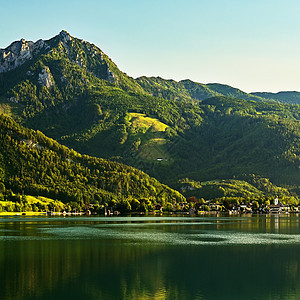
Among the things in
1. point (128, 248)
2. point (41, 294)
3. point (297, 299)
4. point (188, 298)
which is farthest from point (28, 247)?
point (297, 299)

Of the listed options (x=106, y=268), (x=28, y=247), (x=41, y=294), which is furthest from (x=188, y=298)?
(x=28, y=247)

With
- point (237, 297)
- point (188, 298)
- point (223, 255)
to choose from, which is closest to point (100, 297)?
point (188, 298)

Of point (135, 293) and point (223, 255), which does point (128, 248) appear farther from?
point (135, 293)

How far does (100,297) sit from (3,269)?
19.7m

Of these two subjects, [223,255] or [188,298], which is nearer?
[188,298]

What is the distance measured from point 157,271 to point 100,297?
601 inches

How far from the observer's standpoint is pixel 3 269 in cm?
6153

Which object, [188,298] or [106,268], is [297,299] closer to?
[188,298]

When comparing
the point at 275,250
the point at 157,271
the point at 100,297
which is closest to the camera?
the point at 100,297

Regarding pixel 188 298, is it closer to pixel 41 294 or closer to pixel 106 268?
pixel 41 294

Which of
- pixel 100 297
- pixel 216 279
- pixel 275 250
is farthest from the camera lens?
pixel 275 250

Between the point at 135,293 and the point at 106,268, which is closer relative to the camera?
the point at 135,293

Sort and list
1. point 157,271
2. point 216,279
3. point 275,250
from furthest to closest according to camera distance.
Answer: point 275,250 < point 157,271 < point 216,279

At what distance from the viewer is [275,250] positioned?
8350cm
